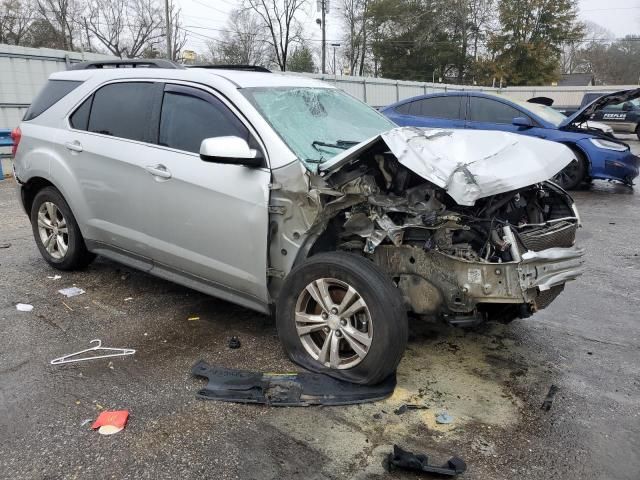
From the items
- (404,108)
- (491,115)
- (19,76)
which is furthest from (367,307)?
(19,76)

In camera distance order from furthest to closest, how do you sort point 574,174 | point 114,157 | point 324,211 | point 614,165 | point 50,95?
1. point 574,174
2. point 614,165
3. point 50,95
4. point 114,157
5. point 324,211

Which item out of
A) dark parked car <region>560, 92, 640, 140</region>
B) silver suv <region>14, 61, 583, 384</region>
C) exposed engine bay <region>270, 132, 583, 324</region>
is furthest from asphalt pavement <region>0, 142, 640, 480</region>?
dark parked car <region>560, 92, 640, 140</region>

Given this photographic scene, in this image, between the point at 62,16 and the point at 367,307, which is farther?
the point at 62,16

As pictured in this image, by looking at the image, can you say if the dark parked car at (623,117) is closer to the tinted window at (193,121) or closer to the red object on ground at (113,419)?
the tinted window at (193,121)

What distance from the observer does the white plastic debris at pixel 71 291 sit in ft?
15.4

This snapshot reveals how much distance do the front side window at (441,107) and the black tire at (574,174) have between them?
2.16m

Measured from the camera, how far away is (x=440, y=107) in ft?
33.3

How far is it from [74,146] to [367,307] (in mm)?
2947

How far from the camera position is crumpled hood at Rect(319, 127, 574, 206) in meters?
2.88

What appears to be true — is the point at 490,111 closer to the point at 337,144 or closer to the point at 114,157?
the point at 337,144

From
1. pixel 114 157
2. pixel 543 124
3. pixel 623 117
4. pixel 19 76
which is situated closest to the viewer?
pixel 114 157

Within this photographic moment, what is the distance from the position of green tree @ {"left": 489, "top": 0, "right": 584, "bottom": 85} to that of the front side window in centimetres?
3823

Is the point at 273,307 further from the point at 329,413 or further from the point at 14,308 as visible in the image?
the point at 14,308

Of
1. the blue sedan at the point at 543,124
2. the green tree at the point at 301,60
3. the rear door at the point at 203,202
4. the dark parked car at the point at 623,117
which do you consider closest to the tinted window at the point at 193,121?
the rear door at the point at 203,202
